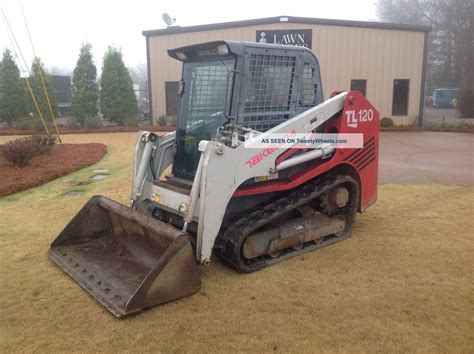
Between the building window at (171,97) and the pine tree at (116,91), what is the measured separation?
1710 mm

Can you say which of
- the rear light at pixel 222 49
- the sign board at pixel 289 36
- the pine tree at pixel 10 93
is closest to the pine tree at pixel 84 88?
the pine tree at pixel 10 93

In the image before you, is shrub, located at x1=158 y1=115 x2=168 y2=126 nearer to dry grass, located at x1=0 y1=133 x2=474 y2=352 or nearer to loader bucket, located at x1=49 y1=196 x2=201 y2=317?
dry grass, located at x1=0 y1=133 x2=474 y2=352

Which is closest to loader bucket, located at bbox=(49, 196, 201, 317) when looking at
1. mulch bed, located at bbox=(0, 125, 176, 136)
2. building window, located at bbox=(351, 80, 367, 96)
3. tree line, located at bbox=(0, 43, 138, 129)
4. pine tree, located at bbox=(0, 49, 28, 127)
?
mulch bed, located at bbox=(0, 125, 176, 136)

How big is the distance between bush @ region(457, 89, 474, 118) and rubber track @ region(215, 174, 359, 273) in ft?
69.2

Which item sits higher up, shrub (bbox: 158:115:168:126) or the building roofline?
the building roofline

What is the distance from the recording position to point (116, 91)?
18.5 meters

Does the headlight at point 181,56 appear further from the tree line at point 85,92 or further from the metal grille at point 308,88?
the tree line at point 85,92

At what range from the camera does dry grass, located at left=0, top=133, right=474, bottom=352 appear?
2980mm

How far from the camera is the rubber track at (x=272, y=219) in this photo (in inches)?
158

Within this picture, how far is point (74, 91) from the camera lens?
18.8 meters

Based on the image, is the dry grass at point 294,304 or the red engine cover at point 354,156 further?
the red engine cover at point 354,156

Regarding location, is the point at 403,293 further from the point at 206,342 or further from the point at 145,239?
the point at 145,239

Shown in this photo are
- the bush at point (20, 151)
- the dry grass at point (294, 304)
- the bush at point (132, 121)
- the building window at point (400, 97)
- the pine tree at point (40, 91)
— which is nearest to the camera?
the dry grass at point (294, 304)

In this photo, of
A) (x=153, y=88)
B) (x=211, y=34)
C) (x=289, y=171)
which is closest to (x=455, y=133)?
(x=211, y=34)
